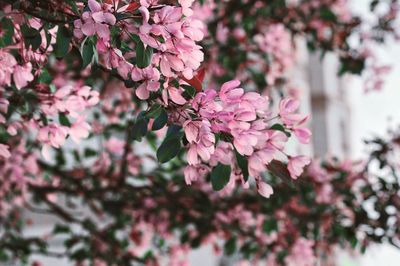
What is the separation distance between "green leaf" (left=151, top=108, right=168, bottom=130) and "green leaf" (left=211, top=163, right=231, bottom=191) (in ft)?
→ 0.58

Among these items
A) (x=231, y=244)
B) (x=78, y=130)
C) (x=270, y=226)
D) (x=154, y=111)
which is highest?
(x=154, y=111)

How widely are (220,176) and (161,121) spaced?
19 centimetres

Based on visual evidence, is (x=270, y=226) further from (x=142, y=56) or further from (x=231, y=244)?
(x=142, y=56)

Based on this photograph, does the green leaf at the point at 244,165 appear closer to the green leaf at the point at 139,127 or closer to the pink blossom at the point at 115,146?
the green leaf at the point at 139,127

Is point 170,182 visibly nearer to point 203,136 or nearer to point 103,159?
point 103,159

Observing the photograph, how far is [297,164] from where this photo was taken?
1.13 m

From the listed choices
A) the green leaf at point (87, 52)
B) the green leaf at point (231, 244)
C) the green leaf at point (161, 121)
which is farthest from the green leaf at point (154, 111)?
the green leaf at point (231, 244)

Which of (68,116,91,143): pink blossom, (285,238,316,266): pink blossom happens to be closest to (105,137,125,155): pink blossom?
(285,238,316,266): pink blossom

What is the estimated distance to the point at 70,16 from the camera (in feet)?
3.30

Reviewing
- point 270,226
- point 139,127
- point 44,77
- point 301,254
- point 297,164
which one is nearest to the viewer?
point 139,127

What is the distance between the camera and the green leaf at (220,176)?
108 centimetres

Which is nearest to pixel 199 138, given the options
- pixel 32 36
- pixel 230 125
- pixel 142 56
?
pixel 230 125

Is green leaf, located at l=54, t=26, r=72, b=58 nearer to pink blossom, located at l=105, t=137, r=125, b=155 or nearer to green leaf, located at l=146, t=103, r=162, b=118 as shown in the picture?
green leaf, located at l=146, t=103, r=162, b=118

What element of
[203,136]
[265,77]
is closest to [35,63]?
[203,136]
